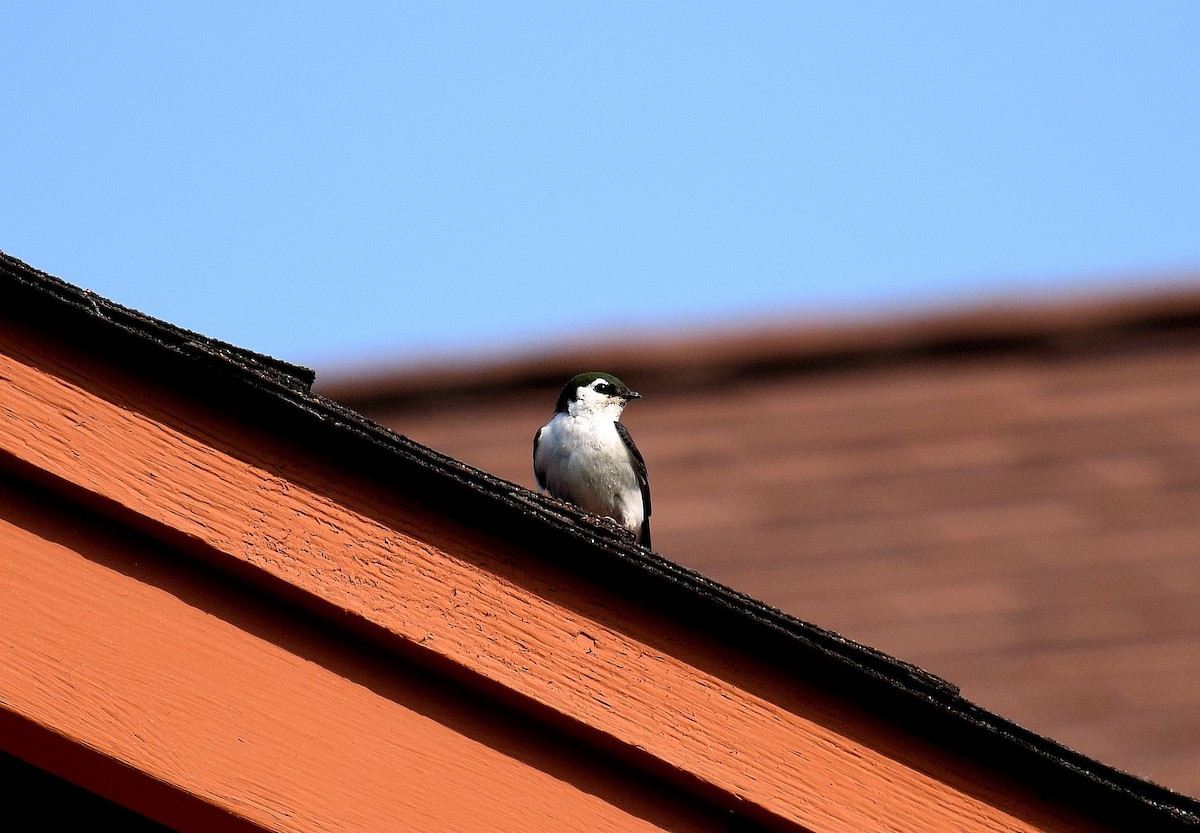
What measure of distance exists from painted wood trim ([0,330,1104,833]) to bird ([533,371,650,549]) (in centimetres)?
401

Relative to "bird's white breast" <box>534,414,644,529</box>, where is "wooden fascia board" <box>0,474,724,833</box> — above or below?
below

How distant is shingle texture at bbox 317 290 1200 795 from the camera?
7.78 m

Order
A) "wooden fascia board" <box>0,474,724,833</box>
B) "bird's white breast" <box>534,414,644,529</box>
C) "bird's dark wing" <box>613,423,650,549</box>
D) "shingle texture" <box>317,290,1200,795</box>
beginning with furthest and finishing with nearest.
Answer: "shingle texture" <box>317,290,1200,795</box> → "bird's dark wing" <box>613,423,650,549</box> → "bird's white breast" <box>534,414,644,529</box> → "wooden fascia board" <box>0,474,724,833</box>

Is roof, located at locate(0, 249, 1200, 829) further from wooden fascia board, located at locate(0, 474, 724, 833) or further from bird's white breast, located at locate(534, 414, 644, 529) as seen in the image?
bird's white breast, located at locate(534, 414, 644, 529)

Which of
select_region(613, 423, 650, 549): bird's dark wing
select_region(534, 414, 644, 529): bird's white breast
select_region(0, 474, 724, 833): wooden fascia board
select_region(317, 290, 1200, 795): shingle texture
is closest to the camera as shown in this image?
select_region(0, 474, 724, 833): wooden fascia board

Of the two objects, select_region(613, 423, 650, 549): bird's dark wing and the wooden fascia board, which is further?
select_region(613, 423, 650, 549): bird's dark wing

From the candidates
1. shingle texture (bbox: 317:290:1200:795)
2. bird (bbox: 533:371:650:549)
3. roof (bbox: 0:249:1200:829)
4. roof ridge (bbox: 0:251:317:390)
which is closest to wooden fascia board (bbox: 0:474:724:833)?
roof (bbox: 0:249:1200:829)

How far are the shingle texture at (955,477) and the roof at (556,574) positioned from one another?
168 inches

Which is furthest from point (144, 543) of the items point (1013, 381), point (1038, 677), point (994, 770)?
point (1013, 381)

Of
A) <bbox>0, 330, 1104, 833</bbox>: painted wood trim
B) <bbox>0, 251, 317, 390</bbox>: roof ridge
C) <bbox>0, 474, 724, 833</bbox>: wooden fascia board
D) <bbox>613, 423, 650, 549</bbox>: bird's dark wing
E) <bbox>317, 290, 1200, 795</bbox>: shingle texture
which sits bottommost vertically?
<bbox>0, 474, 724, 833</bbox>: wooden fascia board

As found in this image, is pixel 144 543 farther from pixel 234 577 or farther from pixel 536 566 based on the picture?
pixel 536 566

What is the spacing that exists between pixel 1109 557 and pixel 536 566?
6.10 metres

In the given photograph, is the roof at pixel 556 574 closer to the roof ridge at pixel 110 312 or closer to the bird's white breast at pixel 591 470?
the roof ridge at pixel 110 312

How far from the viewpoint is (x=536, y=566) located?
297 centimetres
